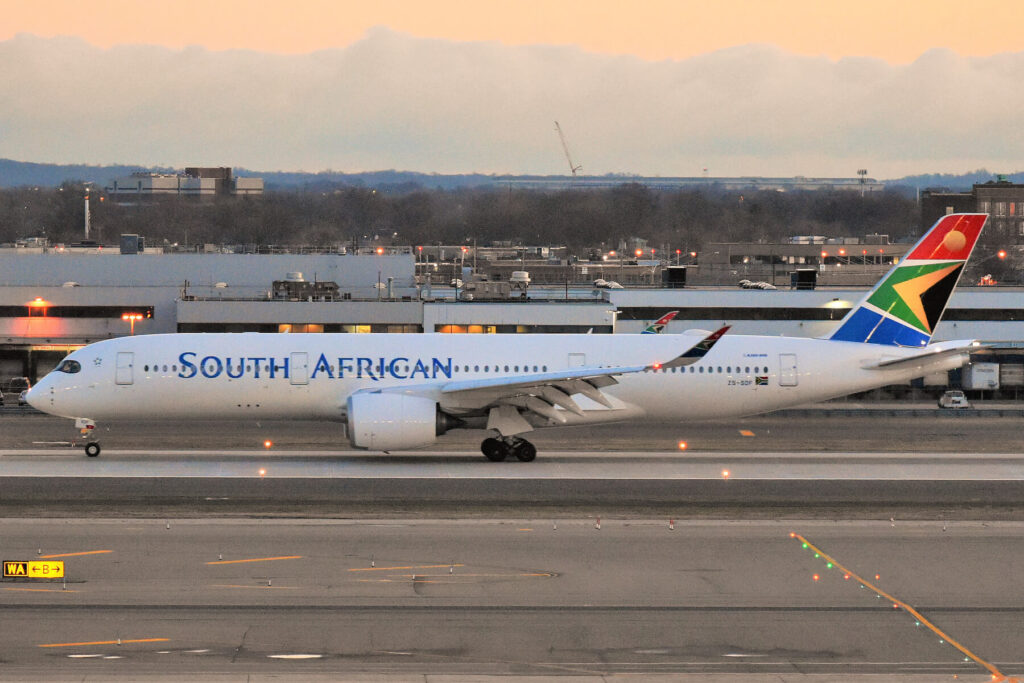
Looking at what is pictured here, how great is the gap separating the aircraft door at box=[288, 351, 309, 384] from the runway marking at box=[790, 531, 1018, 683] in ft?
58.2

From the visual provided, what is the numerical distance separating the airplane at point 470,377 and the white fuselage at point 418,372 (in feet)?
0.15

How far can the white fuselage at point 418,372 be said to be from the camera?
132 ft

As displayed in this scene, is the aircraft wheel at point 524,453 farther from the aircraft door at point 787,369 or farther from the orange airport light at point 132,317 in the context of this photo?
the orange airport light at point 132,317

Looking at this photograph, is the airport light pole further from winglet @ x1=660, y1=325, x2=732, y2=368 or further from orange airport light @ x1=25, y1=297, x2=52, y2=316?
winglet @ x1=660, y1=325, x2=732, y2=368

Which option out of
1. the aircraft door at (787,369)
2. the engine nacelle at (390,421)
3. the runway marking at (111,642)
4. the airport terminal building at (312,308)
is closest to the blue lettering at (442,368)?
the engine nacelle at (390,421)

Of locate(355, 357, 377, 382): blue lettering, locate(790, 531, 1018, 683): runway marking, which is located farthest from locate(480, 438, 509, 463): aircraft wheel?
locate(790, 531, 1018, 683): runway marking

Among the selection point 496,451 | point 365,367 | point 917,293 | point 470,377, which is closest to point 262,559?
point 496,451

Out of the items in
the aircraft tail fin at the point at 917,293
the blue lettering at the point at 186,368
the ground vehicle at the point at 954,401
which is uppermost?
the aircraft tail fin at the point at 917,293

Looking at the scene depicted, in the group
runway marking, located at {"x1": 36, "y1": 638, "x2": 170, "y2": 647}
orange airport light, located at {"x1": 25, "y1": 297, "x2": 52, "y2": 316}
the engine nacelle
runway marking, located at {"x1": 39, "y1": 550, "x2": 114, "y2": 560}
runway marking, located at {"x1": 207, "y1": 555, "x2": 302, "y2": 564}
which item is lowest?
runway marking, located at {"x1": 39, "y1": 550, "x2": 114, "y2": 560}

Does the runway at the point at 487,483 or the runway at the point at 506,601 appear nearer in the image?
the runway at the point at 506,601

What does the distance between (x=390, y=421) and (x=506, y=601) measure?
17.2 meters

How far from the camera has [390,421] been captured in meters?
38.4

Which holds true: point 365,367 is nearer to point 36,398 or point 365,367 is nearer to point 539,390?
point 539,390

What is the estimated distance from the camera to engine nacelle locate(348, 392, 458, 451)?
3831 cm
